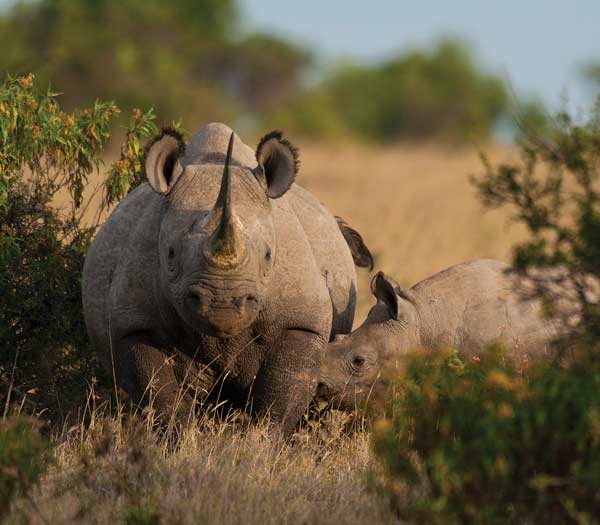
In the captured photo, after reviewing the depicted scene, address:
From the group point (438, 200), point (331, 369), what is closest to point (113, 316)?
point (331, 369)

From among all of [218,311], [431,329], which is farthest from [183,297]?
[431,329]

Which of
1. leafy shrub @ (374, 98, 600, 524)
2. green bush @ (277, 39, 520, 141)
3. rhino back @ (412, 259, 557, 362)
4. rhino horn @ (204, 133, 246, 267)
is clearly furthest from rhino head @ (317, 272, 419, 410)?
green bush @ (277, 39, 520, 141)

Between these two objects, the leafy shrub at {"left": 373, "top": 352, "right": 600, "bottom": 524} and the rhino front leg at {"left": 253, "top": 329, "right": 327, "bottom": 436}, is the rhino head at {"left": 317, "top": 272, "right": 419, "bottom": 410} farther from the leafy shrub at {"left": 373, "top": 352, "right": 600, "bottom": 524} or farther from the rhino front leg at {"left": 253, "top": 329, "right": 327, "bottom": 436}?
the leafy shrub at {"left": 373, "top": 352, "right": 600, "bottom": 524}

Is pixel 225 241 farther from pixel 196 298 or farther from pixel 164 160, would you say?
pixel 164 160

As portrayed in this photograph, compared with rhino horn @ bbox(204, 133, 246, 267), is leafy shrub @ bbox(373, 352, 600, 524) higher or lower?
lower

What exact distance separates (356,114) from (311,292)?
48716mm

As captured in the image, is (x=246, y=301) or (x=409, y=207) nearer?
(x=246, y=301)

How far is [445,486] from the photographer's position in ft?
14.6

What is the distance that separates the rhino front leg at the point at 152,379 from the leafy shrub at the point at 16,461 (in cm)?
157

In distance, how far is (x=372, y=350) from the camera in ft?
26.6

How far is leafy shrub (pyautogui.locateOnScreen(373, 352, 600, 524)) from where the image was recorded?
4.37 meters

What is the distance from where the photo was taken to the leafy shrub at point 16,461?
479 cm

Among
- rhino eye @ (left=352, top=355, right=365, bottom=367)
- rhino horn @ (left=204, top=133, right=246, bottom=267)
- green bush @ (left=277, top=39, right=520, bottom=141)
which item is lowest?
rhino eye @ (left=352, top=355, right=365, bottom=367)

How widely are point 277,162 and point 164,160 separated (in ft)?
1.95
